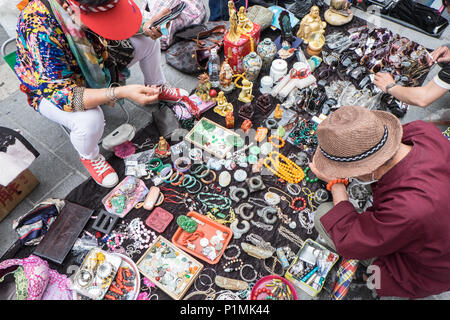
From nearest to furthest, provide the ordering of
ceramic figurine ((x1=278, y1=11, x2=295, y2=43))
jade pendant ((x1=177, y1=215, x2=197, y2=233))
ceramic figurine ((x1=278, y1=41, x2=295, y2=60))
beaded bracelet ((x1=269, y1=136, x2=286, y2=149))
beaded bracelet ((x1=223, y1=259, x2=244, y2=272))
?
beaded bracelet ((x1=223, y1=259, x2=244, y2=272))
jade pendant ((x1=177, y1=215, x2=197, y2=233))
beaded bracelet ((x1=269, y1=136, x2=286, y2=149))
ceramic figurine ((x1=278, y1=41, x2=295, y2=60))
ceramic figurine ((x1=278, y1=11, x2=295, y2=43))

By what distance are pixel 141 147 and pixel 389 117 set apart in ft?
7.76

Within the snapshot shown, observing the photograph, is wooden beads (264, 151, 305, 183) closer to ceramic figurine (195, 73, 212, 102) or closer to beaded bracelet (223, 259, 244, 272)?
beaded bracelet (223, 259, 244, 272)

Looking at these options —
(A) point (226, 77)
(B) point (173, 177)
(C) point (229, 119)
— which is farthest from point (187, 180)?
(A) point (226, 77)

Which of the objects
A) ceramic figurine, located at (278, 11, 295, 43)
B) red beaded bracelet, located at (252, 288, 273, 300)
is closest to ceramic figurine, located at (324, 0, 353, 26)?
ceramic figurine, located at (278, 11, 295, 43)

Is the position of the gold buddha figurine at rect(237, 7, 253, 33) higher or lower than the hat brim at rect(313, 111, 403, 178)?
higher

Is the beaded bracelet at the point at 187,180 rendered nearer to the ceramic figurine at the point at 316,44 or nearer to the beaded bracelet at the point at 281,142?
the beaded bracelet at the point at 281,142

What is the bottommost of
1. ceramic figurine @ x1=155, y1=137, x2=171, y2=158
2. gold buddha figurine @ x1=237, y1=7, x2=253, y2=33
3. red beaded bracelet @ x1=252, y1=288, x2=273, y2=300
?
red beaded bracelet @ x1=252, y1=288, x2=273, y2=300

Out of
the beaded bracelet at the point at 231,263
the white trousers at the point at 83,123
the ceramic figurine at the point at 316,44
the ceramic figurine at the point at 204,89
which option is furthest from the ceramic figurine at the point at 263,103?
the beaded bracelet at the point at 231,263

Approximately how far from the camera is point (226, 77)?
135 inches

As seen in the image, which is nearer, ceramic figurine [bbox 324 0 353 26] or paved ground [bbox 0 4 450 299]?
paved ground [bbox 0 4 450 299]

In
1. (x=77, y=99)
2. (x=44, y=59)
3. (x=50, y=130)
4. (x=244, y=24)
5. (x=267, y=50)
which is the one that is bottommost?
(x=50, y=130)

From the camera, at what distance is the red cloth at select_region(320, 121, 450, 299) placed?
172cm

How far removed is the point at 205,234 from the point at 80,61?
1.84 metres

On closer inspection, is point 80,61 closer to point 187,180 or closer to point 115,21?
point 115,21
